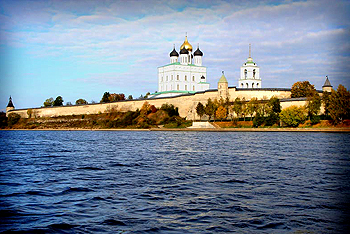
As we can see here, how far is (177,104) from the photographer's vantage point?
67.3 meters

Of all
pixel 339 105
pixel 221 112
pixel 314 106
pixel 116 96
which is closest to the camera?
pixel 339 105

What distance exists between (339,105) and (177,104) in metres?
32.2

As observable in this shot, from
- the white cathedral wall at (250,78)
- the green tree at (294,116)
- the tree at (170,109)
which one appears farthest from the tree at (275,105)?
the white cathedral wall at (250,78)

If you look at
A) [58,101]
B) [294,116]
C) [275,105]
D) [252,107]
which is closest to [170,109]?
[252,107]

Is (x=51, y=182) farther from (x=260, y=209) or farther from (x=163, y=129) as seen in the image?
(x=163, y=129)

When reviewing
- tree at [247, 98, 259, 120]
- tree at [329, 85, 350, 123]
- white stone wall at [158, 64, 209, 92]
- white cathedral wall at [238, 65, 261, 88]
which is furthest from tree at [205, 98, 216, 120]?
white stone wall at [158, 64, 209, 92]

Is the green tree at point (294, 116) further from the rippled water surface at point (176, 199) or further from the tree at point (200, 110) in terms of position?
the rippled water surface at point (176, 199)

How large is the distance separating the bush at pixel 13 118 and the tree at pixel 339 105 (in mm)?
72082

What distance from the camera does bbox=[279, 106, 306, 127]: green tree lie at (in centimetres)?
4475

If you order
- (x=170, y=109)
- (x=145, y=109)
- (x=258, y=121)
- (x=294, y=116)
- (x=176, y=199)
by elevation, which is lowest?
(x=176, y=199)

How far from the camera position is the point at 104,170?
13.3 meters

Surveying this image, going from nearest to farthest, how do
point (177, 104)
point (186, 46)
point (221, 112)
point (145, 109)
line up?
point (221, 112) < point (177, 104) < point (145, 109) < point (186, 46)

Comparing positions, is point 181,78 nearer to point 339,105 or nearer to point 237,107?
point 237,107

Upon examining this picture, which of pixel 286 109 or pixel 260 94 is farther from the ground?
pixel 260 94
